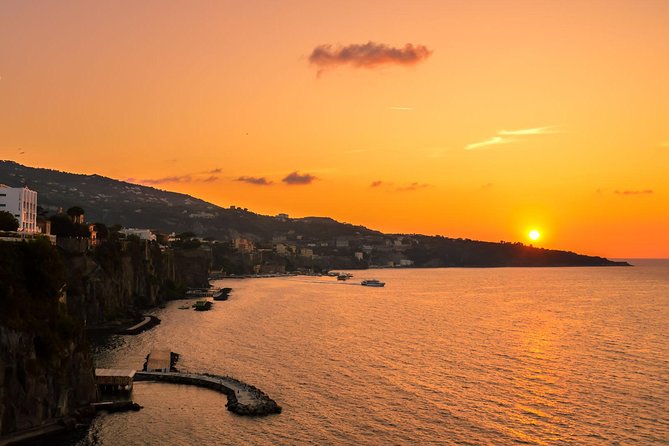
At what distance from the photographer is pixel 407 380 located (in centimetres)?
7956

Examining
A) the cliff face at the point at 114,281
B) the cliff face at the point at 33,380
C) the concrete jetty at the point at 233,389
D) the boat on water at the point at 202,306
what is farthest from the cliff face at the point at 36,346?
the boat on water at the point at 202,306

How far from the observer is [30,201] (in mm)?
137875

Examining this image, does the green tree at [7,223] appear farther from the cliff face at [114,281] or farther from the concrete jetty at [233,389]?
the concrete jetty at [233,389]

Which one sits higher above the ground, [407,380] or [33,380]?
[33,380]

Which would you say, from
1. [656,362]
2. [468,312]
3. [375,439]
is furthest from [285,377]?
[468,312]

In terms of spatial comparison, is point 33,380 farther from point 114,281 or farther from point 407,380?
point 114,281

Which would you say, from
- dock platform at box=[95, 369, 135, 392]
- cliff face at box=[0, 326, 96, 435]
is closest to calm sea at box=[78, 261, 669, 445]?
dock platform at box=[95, 369, 135, 392]

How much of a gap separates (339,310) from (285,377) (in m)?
88.9

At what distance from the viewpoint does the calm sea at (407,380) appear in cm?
5831

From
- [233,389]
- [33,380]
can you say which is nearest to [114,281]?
[233,389]

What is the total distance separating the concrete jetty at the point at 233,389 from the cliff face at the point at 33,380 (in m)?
14.6

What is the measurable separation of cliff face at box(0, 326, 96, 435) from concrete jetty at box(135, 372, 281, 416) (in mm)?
14577

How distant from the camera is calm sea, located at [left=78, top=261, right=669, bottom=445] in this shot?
58.3m

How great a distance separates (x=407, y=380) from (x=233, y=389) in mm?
21852
